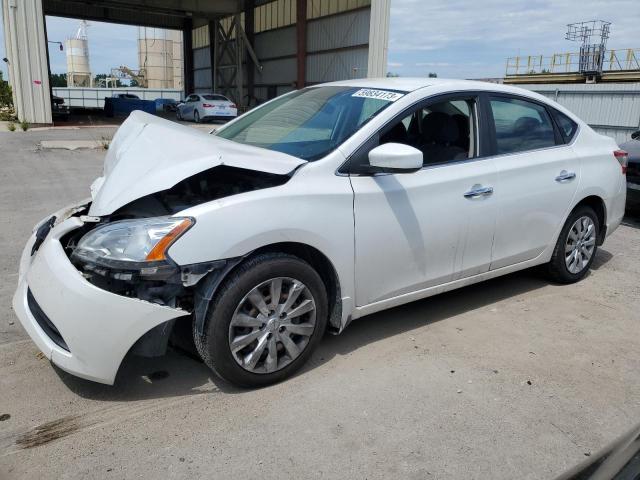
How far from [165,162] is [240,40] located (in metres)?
33.3

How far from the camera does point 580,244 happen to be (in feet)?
16.1

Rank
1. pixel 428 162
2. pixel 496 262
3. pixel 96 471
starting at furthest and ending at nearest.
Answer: pixel 496 262 < pixel 428 162 < pixel 96 471

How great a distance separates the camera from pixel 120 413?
2.90m

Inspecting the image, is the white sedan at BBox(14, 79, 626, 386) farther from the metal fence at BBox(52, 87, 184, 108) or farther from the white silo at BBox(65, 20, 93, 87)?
the white silo at BBox(65, 20, 93, 87)

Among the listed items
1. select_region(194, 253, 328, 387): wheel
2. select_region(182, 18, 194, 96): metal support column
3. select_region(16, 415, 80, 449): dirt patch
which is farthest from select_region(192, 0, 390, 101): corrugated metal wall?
select_region(16, 415, 80, 449): dirt patch

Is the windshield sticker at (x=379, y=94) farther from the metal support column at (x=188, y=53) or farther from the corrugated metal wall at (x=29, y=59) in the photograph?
the metal support column at (x=188, y=53)

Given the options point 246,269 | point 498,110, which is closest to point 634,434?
point 246,269

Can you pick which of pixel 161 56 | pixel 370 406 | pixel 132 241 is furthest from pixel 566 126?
pixel 161 56

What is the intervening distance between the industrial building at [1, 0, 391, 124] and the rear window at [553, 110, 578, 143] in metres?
20.0

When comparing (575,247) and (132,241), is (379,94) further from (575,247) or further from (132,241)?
(575,247)

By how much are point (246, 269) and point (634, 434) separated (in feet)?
6.26

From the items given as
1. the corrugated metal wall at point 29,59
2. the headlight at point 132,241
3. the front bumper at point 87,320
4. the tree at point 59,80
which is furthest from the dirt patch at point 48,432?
the tree at point 59,80

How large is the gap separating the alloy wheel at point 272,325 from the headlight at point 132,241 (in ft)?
1.64

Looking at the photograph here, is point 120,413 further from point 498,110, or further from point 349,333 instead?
point 498,110
